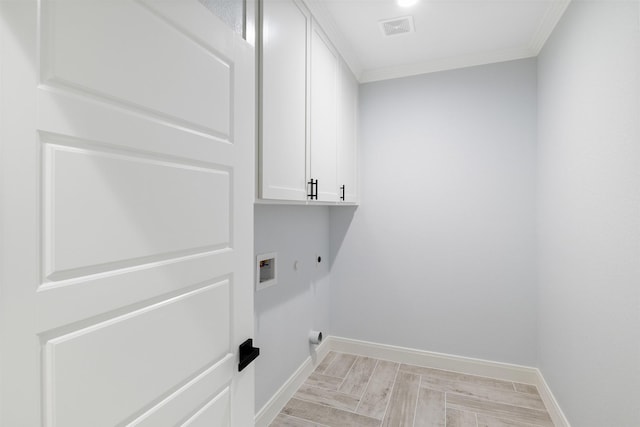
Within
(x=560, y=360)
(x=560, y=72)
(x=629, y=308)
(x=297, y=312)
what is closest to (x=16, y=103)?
(x=629, y=308)

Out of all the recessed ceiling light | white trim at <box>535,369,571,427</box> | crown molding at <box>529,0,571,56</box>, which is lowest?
white trim at <box>535,369,571,427</box>

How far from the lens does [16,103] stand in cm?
53

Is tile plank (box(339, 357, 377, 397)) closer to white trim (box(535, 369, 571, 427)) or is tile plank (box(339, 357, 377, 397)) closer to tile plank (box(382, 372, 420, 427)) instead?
tile plank (box(382, 372, 420, 427))

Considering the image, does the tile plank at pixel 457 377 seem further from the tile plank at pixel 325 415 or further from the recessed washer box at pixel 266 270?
the recessed washer box at pixel 266 270

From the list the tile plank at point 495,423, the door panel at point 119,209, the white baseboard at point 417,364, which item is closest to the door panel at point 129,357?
the door panel at point 119,209

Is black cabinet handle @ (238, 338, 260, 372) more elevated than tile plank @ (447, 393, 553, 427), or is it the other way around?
black cabinet handle @ (238, 338, 260, 372)

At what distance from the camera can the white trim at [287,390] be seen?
76.8 inches

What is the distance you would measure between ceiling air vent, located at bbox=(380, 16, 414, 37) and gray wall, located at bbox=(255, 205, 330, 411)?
4.44ft

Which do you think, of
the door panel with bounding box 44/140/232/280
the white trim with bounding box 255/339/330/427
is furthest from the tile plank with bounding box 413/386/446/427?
the door panel with bounding box 44/140/232/280

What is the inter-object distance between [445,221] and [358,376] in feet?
4.63

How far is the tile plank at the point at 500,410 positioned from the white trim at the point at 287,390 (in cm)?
101

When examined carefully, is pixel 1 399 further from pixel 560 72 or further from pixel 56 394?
pixel 560 72

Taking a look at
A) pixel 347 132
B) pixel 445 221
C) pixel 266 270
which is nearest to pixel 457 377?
pixel 445 221

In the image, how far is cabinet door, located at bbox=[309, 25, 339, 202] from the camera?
1.94 m
